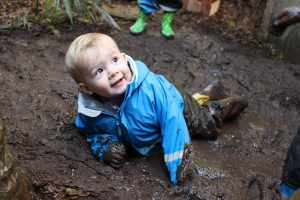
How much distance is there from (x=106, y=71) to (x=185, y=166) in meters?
0.75

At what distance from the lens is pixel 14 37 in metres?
4.26

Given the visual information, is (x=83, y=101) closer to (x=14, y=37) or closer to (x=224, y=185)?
(x=224, y=185)

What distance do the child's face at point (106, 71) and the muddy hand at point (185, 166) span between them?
1.77ft

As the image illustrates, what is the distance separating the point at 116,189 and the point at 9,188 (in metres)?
0.80

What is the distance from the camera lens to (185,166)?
102 inches

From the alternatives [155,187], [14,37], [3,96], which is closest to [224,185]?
[155,187]

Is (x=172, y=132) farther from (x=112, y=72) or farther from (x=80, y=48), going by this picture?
(x=80, y=48)

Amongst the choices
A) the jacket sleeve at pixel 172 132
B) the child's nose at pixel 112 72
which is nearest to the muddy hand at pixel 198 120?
the jacket sleeve at pixel 172 132

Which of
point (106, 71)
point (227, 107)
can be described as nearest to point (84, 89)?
point (106, 71)

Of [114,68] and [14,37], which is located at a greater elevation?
[114,68]

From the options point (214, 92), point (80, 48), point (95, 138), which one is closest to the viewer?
point (80, 48)

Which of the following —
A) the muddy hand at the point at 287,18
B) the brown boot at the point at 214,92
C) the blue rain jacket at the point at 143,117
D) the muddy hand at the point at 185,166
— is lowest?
the brown boot at the point at 214,92

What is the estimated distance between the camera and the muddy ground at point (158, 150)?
8.47 ft

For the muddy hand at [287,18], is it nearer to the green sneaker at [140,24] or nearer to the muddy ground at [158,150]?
the muddy ground at [158,150]
